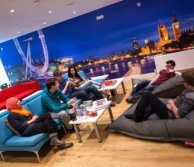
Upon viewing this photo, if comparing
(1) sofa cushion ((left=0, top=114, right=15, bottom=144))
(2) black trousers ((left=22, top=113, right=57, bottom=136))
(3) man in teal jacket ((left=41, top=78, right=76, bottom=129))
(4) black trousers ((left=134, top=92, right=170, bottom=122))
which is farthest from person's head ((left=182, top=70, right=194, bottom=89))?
(1) sofa cushion ((left=0, top=114, right=15, bottom=144))

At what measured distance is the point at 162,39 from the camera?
7.11 meters

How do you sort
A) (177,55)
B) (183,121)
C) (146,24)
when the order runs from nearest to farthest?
1. (183,121)
2. (177,55)
3. (146,24)

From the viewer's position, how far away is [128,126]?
3438 millimetres

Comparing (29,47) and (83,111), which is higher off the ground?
(29,47)

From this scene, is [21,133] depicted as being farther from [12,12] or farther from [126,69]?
[126,69]

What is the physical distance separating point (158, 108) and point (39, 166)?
1.93m

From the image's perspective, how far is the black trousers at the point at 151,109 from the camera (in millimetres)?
3152

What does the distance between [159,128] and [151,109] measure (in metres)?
0.39

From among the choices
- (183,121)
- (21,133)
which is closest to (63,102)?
(21,133)

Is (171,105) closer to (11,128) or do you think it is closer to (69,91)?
(11,128)

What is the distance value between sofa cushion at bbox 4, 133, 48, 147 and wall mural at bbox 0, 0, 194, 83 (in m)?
4.90

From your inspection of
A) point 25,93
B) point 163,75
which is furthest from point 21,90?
point 163,75

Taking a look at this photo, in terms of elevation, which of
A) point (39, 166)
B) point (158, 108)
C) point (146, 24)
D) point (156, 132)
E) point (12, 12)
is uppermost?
point (12, 12)

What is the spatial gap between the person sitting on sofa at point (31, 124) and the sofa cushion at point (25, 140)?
0.31 ft
